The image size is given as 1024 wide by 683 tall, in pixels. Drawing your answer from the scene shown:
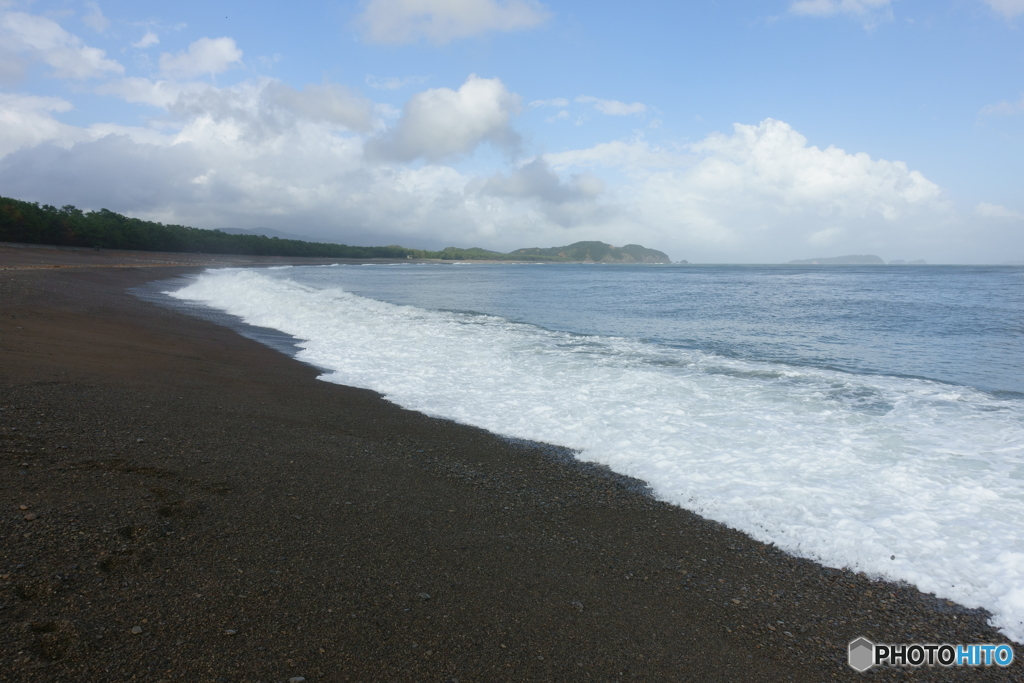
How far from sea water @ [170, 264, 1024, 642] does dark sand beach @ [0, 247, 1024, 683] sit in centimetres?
47

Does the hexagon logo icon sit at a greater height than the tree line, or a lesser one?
lesser

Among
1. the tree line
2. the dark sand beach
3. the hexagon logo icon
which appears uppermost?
the tree line

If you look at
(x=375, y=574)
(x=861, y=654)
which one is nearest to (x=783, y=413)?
(x=861, y=654)

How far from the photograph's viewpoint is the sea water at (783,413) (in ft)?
13.4

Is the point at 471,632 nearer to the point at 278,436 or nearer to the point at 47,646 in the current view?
the point at 47,646

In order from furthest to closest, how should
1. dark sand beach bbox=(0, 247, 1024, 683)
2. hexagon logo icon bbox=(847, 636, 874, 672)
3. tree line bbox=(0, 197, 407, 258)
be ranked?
tree line bbox=(0, 197, 407, 258) → hexagon logo icon bbox=(847, 636, 874, 672) → dark sand beach bbox=(0, 247, 1024, 683)

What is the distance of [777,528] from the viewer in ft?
13.7

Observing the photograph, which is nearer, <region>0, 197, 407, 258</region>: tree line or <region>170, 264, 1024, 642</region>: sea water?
<region>170, 264, 1024, 642</region>: sea water

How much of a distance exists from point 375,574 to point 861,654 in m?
2.79

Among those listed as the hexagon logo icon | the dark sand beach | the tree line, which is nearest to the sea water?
the dark sand beach

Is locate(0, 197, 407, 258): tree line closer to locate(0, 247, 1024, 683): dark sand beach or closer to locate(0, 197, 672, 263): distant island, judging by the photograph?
locate(0, 197, 672, 263): distant island

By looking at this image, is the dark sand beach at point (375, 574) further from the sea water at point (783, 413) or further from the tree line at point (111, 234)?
the tree line at point (111, 234)

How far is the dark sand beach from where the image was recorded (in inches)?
99.4

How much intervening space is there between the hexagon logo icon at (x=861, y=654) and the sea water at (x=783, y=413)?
82cm
